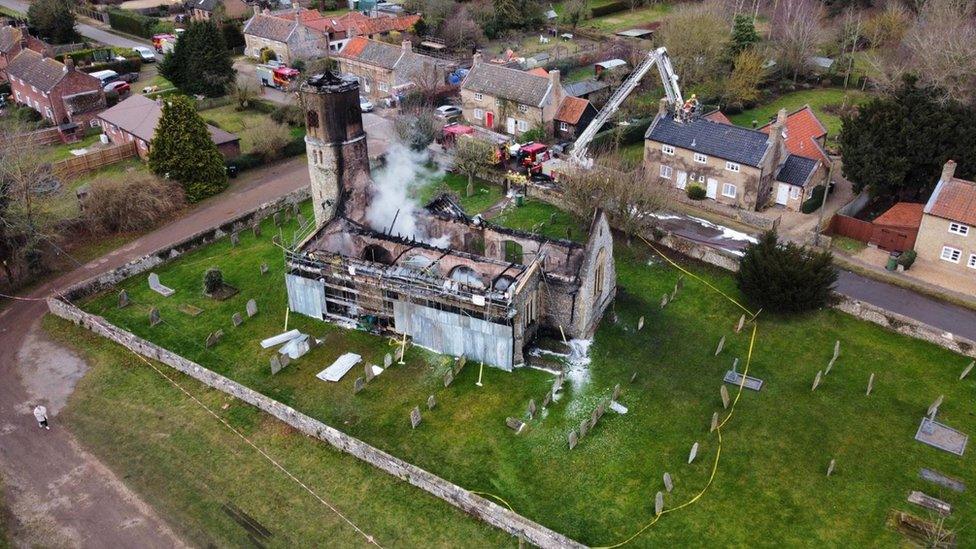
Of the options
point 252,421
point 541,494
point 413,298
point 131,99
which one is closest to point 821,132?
point 413,298

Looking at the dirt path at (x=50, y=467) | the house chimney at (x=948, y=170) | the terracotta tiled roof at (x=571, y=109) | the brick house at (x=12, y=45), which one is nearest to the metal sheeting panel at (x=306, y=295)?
the dirt path at (x=50, y=467)

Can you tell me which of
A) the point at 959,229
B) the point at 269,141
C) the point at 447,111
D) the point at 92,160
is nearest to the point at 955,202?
the point at 959,229

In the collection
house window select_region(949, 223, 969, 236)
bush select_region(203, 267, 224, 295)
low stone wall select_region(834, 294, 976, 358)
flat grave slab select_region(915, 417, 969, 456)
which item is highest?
house window select_region(949, 223, 969, 236)

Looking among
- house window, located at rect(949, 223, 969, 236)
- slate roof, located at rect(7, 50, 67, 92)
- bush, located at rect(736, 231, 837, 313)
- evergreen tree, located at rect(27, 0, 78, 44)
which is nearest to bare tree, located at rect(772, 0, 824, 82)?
house window, located at rect(949, 223, 969, 236)

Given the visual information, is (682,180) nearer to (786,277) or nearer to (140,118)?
(786,277)

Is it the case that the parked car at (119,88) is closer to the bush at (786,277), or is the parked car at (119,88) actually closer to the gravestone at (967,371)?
the bush at (786,277)

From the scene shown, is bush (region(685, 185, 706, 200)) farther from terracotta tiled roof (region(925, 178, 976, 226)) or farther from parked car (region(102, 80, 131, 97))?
parked car (region(102, 80, 131, 97))

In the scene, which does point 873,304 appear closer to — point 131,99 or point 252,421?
point 252,421
